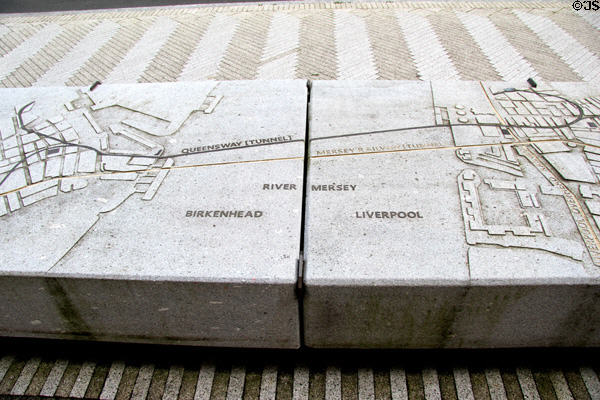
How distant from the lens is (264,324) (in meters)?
2.79

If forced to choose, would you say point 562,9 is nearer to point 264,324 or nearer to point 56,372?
point 264,324

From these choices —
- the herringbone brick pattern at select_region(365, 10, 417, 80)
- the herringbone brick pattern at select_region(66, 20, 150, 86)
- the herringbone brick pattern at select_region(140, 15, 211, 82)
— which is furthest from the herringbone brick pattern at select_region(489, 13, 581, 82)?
the herringbone brick pattern at select_region(66, 20, 150, 86)

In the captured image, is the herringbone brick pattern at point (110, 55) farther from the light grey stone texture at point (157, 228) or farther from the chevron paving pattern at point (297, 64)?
the light grey stone texture at point (157, 228)

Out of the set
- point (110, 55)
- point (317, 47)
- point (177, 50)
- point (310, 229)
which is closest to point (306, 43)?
point (317, 47)

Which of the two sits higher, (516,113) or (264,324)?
(516,113)

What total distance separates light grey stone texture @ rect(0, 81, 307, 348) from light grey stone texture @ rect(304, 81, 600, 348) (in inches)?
10.9

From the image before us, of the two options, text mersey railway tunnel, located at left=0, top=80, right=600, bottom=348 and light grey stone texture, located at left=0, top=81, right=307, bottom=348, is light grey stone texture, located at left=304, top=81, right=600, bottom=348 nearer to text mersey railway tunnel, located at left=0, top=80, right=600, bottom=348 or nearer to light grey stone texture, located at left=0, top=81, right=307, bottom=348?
text mersey railway tunnel, located at left=0, top=80, right=600, bottom=348

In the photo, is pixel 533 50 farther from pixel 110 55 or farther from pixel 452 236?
pixel 110 55

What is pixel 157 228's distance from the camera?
9.62 feet

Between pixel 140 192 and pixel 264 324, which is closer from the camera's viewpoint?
pixel 264 324

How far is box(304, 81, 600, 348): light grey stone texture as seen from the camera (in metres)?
2.55

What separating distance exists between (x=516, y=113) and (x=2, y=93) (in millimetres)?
5526

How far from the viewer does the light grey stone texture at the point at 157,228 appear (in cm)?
264

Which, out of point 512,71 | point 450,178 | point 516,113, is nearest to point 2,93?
point 450,178
